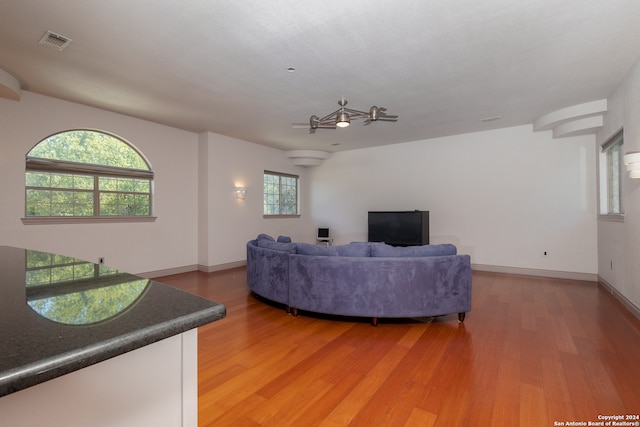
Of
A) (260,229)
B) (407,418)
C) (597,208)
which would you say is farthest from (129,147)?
(597,208)

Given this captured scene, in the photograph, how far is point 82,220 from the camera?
15.1 ft

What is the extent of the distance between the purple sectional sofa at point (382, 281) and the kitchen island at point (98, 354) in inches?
97.6

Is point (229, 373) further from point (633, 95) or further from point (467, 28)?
point (633, 95)

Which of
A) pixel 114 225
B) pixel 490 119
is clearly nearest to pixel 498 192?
pixel 490 119

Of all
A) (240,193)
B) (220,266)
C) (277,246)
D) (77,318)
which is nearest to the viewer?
(77,318)

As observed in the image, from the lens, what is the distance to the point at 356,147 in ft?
24.2

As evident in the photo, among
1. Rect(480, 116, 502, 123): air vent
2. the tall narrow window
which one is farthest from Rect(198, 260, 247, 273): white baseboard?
Rect(480, 116, 502, 123): air vent

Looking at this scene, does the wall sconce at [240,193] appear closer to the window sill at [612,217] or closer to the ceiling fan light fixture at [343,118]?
the ceiling fan light fixture at [343,118]

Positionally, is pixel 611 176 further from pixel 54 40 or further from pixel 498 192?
pixel 54 40

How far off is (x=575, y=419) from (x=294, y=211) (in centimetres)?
702

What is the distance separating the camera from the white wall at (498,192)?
5137 mm

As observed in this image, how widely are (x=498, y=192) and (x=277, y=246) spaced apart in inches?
180

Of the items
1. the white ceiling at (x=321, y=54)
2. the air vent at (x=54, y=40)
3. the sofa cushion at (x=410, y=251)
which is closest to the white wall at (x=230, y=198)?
the white ceiling at (x=321, y=54)

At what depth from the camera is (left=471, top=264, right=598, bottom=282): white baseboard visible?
5.09 meters
